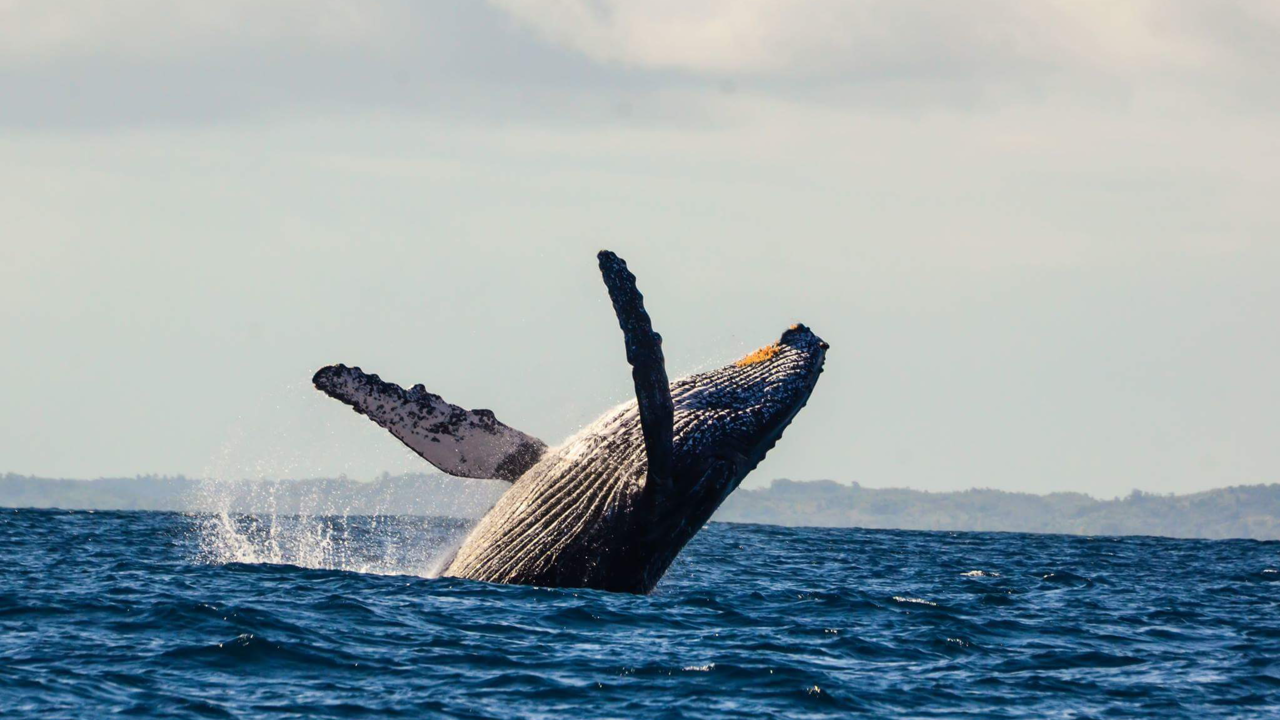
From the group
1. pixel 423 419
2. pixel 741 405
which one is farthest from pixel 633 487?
pixel 423 419

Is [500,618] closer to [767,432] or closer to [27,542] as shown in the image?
[767,432]

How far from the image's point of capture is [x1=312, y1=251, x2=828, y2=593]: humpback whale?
42.0 feet

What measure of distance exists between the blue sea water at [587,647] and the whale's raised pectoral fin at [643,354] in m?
1.69

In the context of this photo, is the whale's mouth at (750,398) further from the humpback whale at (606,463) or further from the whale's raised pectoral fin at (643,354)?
the whale's raised pectoral fin at (643,354)

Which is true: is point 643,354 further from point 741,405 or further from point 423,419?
point 423,419

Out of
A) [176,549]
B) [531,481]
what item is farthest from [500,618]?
[176,549]

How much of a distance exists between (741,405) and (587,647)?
8.64 ft

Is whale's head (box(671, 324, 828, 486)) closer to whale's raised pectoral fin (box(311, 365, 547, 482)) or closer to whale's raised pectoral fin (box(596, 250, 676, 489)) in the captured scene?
whale's raised pectoral fin (box(596, 250, 676, 489))

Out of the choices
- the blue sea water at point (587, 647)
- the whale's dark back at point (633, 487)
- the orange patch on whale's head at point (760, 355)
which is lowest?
the blue sea water at point (587, 647)

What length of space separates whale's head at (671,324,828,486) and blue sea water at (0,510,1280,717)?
4.74 feet

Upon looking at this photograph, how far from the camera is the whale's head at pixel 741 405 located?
1284 centimetres

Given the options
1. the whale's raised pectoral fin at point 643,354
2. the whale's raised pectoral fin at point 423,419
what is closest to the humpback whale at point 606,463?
the whale's raised pectoral fin at point 423,419

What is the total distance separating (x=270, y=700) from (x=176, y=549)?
44.1ft

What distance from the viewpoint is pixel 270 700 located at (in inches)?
394
